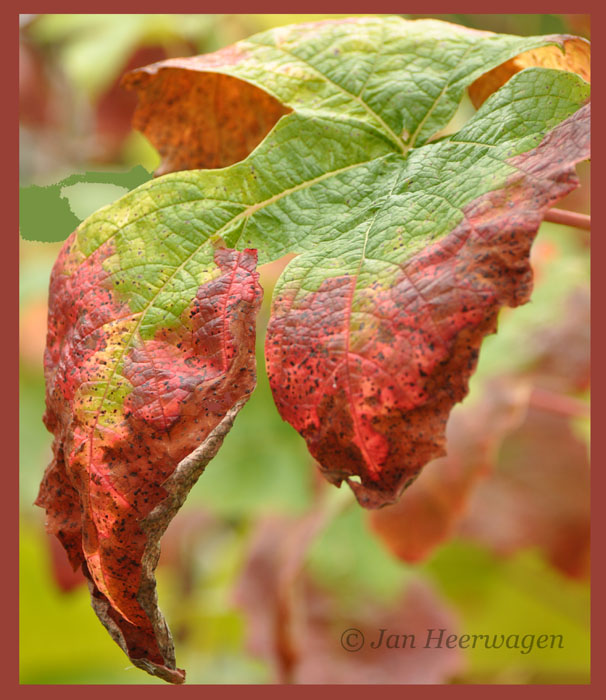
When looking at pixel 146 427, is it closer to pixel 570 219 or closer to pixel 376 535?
pixel 570 219

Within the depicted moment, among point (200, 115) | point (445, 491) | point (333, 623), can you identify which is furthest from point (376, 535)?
point (200, 115)

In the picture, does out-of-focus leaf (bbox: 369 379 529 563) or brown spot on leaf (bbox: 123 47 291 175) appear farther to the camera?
out-of-focus leaf (bbox: 369 379 529 563)

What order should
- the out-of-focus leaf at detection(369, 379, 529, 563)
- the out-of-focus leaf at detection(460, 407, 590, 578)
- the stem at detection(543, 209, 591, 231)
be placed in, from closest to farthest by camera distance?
the stem at detection(543, 209, 591, 231), the out-of-focus leaf at detection(369, 379, 529, 563), the out-of-focus leaf at detection(460, 407, 590, 578)

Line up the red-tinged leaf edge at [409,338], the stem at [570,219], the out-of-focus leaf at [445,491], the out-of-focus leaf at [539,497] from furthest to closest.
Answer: the out-of-focus leaf at [539,497], the out-of-focus leaf at [445,491], the stem at [570,219], the red-tinged leaf edge at [409,338]

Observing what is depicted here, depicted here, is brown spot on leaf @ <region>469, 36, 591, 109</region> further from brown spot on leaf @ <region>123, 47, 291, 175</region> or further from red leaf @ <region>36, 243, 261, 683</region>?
red leaf @ <region>36, 243, 261, 683</region>

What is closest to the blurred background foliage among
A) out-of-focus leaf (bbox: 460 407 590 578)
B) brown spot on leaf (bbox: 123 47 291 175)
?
out-of-focus leaf (bbox: 460 407 590 578)

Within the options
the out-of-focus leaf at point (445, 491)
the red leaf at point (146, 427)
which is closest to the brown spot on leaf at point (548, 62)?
the red leaf at point (146, 427)

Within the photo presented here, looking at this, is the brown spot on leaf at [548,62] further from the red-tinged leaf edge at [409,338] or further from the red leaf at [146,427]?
the red leaf at [146,427]

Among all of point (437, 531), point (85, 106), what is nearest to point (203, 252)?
point (437, 531)
